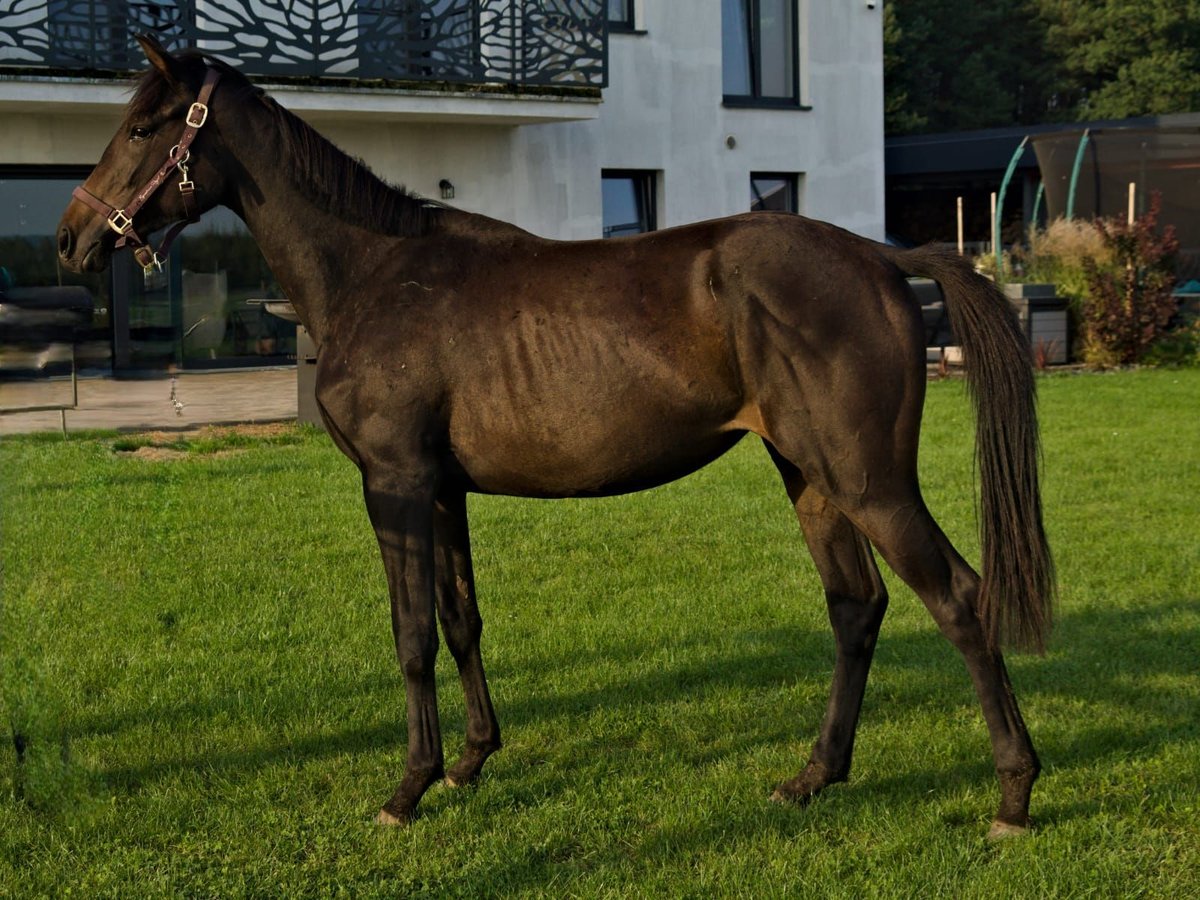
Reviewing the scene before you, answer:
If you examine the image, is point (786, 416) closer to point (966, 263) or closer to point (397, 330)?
point (966, 263)

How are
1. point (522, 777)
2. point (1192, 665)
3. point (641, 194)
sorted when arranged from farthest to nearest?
point (641, 194) < point (1192, 665) < point (522, 777)

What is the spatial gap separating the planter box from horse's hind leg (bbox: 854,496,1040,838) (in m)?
14.3

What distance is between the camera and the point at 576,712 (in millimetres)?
5383

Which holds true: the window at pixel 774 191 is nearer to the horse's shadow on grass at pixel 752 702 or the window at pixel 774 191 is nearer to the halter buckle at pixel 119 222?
the horse's shadow on grass at pixel 752 702

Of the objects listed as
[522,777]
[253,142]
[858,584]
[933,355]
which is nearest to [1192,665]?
[858,584]

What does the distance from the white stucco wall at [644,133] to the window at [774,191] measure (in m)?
0.26

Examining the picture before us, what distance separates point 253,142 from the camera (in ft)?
14.8

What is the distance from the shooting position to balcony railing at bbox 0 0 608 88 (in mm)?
15812

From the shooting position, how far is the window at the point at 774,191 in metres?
22.0

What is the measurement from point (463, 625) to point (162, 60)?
2.14 meters

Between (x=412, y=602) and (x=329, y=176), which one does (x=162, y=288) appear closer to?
(x=329, y=176)

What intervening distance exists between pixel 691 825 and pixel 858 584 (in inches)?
39.9

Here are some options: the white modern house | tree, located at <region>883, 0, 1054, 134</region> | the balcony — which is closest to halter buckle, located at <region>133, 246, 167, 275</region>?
the balcony

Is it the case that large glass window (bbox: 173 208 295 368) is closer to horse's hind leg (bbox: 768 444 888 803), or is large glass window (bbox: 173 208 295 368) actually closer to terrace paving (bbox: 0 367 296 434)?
terrace paving (bbox: 0 367 296 434)
